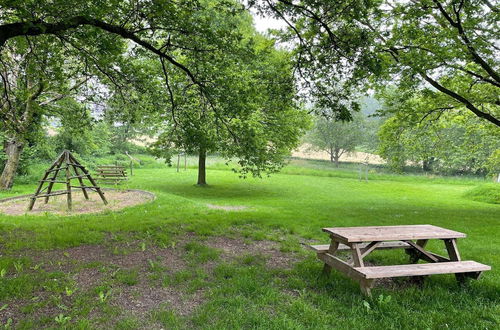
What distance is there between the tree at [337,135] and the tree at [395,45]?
1496 inches

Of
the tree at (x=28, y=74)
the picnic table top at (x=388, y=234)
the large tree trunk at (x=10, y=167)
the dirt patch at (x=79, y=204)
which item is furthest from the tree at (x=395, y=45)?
the large tree trunk at (x=10, y=167)

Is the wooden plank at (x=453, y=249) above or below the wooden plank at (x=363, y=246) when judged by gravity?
above

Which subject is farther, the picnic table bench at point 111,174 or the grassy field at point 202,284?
the picnic table bench at point 111,174

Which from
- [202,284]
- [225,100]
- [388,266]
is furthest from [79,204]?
[388,266]

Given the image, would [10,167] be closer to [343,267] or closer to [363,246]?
[363,246]

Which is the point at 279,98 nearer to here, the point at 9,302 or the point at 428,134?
the point at 9,302

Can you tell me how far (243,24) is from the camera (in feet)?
61.8

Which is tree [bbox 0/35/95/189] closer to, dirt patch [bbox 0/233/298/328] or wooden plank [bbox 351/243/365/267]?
dirt patch [bbox 0/233/298/328]

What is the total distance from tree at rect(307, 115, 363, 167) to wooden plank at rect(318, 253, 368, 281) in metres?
46.8

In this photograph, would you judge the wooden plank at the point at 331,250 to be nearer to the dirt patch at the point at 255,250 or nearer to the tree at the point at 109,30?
the dirt patch at the point at 255,250

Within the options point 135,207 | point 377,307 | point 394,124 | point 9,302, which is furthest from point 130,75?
point 394,124

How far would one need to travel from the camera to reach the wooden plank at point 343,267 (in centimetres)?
389

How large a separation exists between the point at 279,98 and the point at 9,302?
611 centimetres

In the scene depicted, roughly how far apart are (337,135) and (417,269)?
1909 inches
